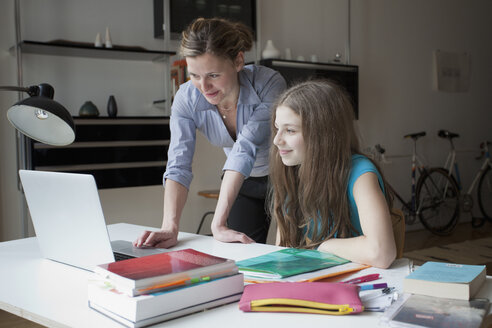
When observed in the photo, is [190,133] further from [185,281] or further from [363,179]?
[185,281]

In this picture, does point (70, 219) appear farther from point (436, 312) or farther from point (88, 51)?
point (88, 51)

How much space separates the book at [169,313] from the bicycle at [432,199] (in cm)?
420

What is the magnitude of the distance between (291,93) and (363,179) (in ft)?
1.08

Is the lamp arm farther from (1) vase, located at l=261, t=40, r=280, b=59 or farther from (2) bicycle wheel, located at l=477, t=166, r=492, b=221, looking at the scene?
(2) bicycle wheel, located at l=477, t=166, r=492, b=221

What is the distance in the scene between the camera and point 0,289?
1.13m

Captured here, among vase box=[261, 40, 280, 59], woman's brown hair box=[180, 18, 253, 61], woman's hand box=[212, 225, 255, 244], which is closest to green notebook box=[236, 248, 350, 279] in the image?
woman's hand box=[212, 225, 255, 244]

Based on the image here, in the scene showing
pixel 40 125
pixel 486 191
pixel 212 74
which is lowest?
pixel 486 191

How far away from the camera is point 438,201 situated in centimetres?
517

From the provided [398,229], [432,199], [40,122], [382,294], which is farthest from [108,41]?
[432,199]

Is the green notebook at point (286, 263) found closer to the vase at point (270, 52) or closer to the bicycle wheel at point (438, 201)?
the vase at point (270, 52)

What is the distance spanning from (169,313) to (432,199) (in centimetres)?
468

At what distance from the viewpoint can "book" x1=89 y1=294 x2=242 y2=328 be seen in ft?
2.81

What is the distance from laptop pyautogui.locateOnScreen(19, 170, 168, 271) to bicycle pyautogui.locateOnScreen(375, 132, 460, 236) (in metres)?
4.02

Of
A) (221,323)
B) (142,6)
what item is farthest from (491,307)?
(142,6)
